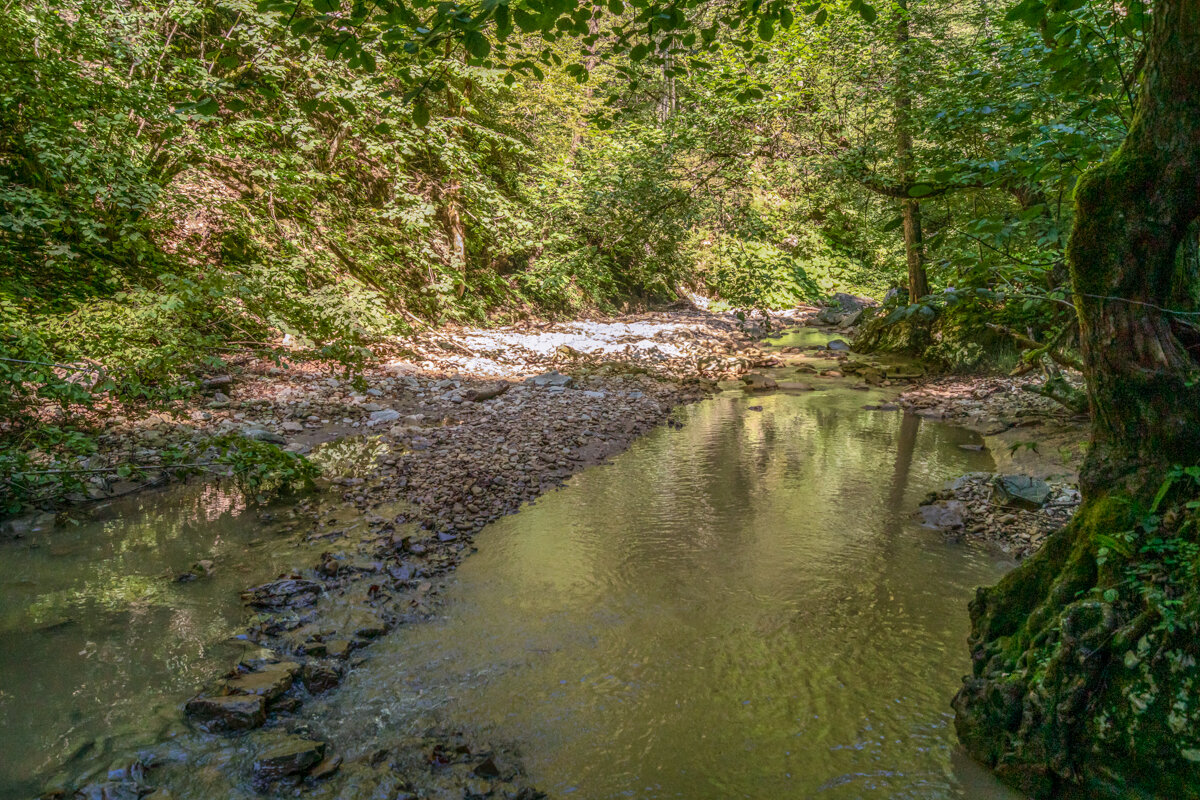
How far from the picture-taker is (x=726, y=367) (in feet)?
44.7

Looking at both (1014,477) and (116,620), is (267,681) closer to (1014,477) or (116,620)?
(116,620)

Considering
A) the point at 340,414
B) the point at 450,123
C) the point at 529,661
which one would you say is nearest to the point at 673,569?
the point at 529,661

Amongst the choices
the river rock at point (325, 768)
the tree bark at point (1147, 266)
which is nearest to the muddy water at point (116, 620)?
the river rock at point (325, 768)

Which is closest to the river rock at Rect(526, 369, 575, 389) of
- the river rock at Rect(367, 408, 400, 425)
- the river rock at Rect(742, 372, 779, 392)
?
the river rock at Rect(367, 408, 400, 425)

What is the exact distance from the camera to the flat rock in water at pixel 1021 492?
5.84 meters

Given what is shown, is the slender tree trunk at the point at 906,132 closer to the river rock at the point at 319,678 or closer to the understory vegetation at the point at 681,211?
the understory vegetation at the point at 681,211

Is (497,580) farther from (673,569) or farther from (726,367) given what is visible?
(726,367)

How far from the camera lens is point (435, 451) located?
24.0 ft

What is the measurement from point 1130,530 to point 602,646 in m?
2.83

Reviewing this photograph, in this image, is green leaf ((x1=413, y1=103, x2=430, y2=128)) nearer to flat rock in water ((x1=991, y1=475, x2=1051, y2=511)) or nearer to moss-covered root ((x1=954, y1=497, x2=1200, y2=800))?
moss-covered root ((x1=954, y1=497, x2=1200, y2=800))

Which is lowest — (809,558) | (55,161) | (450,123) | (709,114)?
(809,558)

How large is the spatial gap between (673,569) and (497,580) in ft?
4.66

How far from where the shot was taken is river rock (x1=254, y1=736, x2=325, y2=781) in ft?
9.38

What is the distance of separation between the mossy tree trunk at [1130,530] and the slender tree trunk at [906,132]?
6.73 m
